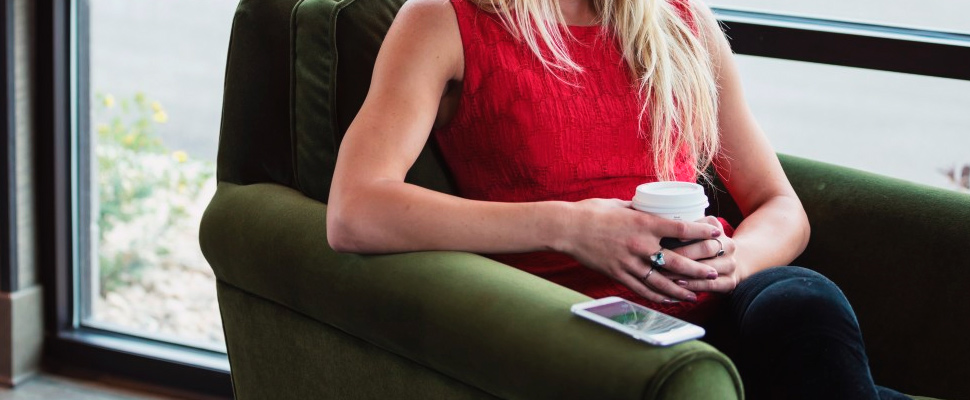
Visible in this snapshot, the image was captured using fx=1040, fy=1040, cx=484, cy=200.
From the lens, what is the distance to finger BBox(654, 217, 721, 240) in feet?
3.89

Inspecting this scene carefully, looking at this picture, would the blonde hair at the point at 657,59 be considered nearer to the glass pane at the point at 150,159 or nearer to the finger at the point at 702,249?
the finger at the point at 702,249

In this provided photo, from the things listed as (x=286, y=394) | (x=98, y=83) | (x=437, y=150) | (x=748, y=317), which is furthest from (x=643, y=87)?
(x=98, y=83)

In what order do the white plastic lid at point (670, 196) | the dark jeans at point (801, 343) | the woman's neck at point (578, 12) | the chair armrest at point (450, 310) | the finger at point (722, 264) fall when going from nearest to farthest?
the chair armrest at point (450, 310), the dark jeans at point (801, 343), the white plastic lid at point (670, 196), the finger at point (722, 264), the woman's neck at point (578, 12)

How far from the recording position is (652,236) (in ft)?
3.94

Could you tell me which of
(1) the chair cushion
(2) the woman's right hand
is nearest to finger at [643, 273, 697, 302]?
(2) the woman's right hand

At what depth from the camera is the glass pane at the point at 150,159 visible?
7.29 ft

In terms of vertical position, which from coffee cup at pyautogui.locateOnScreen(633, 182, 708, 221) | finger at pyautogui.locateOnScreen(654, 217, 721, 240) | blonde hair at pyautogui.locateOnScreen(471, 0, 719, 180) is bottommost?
finger at pyautogui.locateOnScreen(654, 217, 721, 240)

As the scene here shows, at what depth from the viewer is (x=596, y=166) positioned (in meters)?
1.41

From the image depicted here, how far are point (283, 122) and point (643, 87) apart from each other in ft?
1.72

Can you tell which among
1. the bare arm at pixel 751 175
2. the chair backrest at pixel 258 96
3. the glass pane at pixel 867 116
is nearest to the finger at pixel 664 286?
the bare arm at pixel 751 175

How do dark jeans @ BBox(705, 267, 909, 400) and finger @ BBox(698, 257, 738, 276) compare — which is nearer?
dark jeans @ BBox(705, 267, 909, 400)

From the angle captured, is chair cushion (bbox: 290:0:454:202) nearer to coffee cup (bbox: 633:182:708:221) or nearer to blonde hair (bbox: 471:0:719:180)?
blonde hair (bbox: 471:0:719:180)

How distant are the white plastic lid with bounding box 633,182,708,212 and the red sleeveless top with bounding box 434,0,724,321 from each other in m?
0.18

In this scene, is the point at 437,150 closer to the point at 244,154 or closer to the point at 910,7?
the point at 244,154
